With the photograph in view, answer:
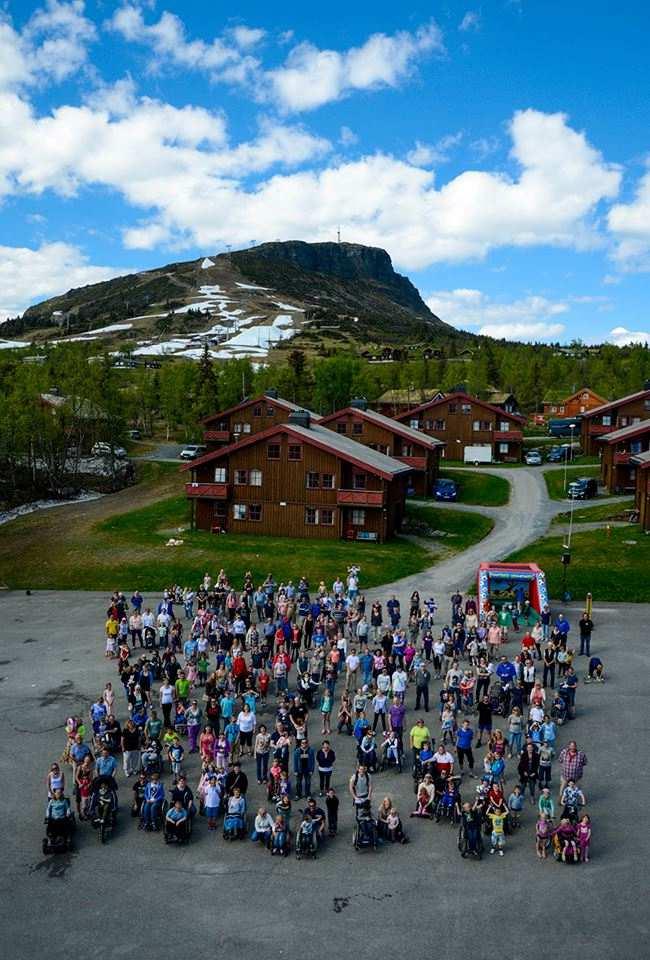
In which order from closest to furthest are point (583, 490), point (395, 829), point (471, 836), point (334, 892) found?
point (334, 892) < point (471, 836) < point (395, 829) < point (583, 490)

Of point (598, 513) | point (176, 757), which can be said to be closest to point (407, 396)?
point (598, 513)

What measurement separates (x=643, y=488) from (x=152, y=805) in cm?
4074

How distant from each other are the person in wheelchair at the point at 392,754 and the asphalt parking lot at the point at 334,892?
0.45m

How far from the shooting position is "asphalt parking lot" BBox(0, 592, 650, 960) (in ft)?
42.2

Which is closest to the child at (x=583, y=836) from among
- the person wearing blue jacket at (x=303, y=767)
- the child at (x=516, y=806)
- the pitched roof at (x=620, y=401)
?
the child at (x=516, y=806)

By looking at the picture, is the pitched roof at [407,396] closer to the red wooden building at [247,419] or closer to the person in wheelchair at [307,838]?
the red wooden building at [247,419]

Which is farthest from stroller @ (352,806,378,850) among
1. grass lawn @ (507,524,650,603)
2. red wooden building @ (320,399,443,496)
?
red wooden building @ (320,399,443,496)

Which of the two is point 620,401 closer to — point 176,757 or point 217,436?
point 217,436

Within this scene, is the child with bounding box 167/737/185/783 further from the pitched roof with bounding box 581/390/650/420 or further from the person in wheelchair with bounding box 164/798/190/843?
the pitched roof with bounding box 581/390/650/420

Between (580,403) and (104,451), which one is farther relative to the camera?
(580,403)

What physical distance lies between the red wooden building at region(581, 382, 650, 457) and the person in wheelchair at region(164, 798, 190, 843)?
6771 cm

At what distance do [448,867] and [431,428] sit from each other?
237 feet

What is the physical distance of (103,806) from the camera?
16.2 m

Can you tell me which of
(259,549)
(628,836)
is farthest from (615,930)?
(259,549)
